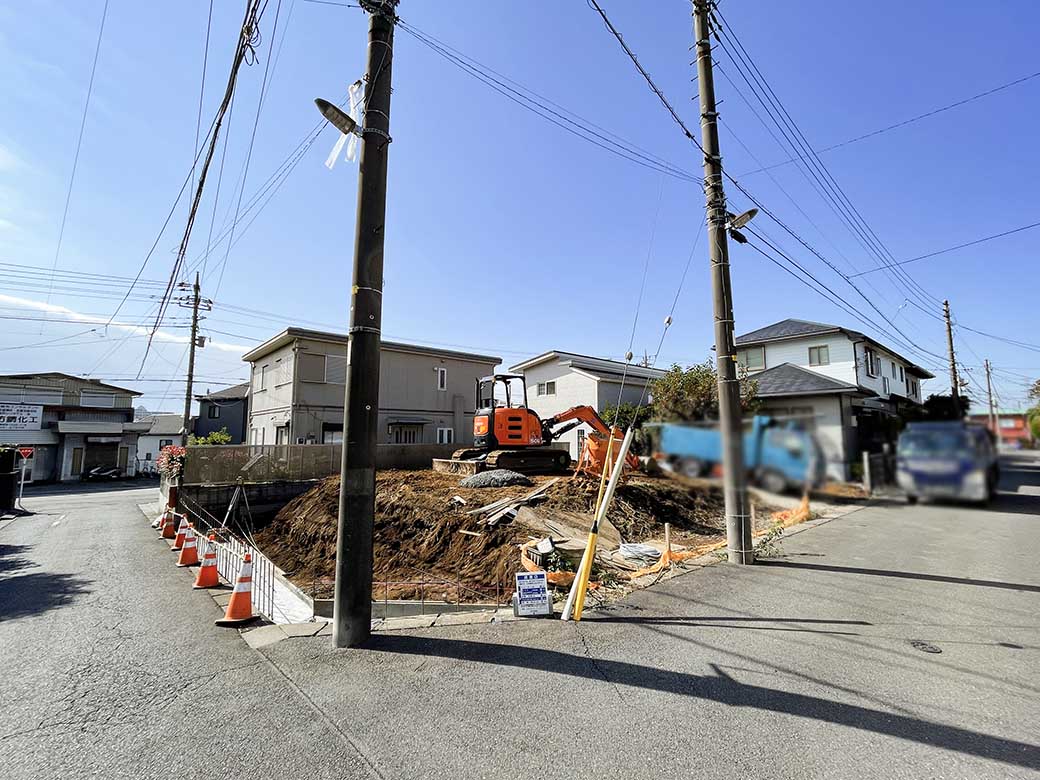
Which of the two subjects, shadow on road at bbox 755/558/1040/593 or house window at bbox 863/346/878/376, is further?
shadow on road at bbox 755/558/1040/593

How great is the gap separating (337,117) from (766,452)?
624 cm

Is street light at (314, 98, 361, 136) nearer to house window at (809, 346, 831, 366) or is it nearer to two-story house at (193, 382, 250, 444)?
house window at (809, 346, 831, 366)

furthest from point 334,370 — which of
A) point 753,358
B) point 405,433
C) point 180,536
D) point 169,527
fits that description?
point 753,358

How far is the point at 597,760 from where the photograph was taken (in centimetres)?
357

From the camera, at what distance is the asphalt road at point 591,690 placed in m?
3.54

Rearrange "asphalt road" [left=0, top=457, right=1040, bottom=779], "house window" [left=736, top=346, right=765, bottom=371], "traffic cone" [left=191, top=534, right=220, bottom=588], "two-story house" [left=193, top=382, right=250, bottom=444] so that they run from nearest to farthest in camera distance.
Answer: "house window" [left=736, top=346, right=765, bottom=371]
"asphalt road" [left=0, top=457, right=1040, bottom=779]
"traffic cone" [left=191, top=534, right=220, bottom=588]
"two-story house" [left=193, top=382, right=250, bottom=444]

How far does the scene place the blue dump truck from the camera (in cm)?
53

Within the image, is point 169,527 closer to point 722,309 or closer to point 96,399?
point 722,309

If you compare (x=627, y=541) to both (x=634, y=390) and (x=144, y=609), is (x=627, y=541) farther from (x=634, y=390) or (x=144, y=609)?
(x=634, y=390)

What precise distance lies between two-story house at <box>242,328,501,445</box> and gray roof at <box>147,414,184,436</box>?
17298 mm

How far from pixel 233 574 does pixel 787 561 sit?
964 centimetres

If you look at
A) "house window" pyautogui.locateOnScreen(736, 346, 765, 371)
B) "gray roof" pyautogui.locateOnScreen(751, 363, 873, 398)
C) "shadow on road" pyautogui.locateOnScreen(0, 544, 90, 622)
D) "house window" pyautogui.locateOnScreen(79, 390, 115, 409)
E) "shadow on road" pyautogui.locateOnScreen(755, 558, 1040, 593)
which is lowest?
"shadow on road" pyautogui.locateOnScreen(0, 544, 90, 622)

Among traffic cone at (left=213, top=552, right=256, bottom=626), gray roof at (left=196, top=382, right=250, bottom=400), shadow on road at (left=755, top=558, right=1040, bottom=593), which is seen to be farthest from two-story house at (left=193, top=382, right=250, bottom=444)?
shadow on road at (left=755, top=558, right=1040, bottom=593)

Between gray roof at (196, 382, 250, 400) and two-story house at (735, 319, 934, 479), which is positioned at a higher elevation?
gray roof at (196, 382, 250, 400)
